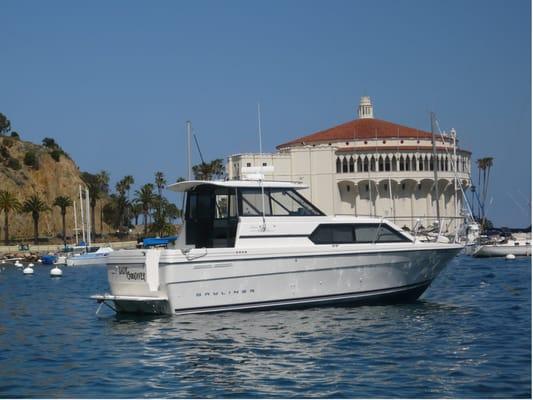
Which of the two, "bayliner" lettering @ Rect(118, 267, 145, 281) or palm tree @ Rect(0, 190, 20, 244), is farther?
palm tree @ Rect(0, 190, 20, 244)

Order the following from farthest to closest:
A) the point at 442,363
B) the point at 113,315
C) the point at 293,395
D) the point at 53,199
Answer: the point at 53,199, the point at 113,315, the point at 442,363, the point at 293,395

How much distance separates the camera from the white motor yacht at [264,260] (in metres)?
20.4

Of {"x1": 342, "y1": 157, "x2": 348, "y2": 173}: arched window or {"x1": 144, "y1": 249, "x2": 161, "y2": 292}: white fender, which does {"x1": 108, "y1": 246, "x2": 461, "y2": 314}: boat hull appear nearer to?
{"x1": 144, "y1": 249, "x2": 161, "y2": 292}: white fender

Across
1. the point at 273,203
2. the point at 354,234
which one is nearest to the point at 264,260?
the point at 273,203

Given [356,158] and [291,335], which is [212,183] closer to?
[291,335]

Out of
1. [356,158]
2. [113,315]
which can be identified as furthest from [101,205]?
[113,315]

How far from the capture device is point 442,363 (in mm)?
14438

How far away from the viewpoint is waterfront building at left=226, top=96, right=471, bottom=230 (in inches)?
4294

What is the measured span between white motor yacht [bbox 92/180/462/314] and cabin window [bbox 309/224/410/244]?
2 cm

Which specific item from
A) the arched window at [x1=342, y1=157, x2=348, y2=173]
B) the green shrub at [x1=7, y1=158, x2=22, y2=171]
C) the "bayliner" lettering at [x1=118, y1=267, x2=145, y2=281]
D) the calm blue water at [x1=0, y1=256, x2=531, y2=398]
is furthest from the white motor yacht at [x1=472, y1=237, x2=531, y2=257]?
the green shrub at [x1=7, y1=158, x2=22, y2=171]

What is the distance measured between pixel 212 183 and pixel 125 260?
2859 millimetres

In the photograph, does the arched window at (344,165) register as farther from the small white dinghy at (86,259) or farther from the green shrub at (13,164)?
the small white dinghy at (86,259)

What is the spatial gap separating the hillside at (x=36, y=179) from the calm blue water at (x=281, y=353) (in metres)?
81.3

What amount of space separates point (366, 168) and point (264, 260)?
9144 centimetres
